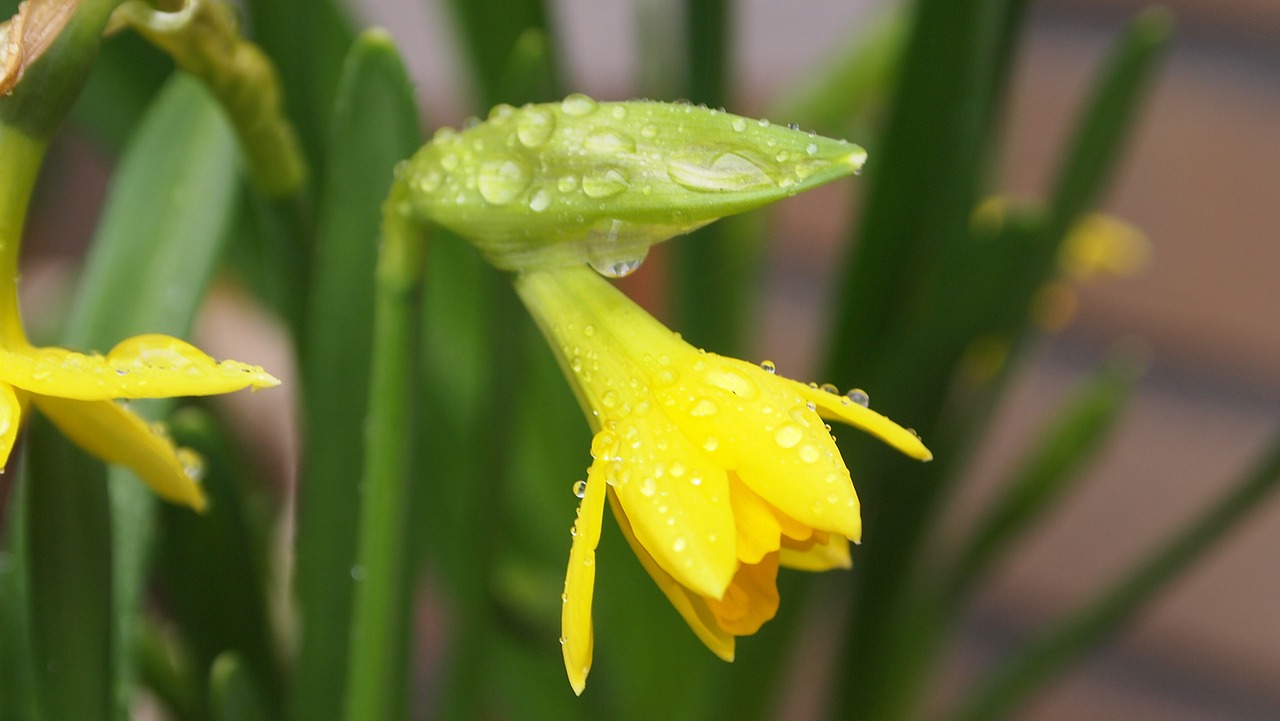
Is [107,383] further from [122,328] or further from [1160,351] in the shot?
[1160,351]

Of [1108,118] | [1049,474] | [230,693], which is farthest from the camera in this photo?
[1049,474]

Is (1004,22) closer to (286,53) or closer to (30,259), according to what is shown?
(286,53)

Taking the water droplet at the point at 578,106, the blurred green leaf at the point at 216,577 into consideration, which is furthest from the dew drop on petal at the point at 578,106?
the blurred green leaf at the point at 216,577

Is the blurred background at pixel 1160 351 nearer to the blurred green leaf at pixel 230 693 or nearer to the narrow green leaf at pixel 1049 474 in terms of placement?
the narrow green leaf at pixel 1049 474

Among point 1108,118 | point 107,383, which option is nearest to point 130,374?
point 107,383

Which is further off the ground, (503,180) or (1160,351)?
(503,180)

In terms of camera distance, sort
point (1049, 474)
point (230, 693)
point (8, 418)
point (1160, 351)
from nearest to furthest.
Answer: point (8, 418) < point (230, 693) < point (1049, 474) < point (1160, 351)
